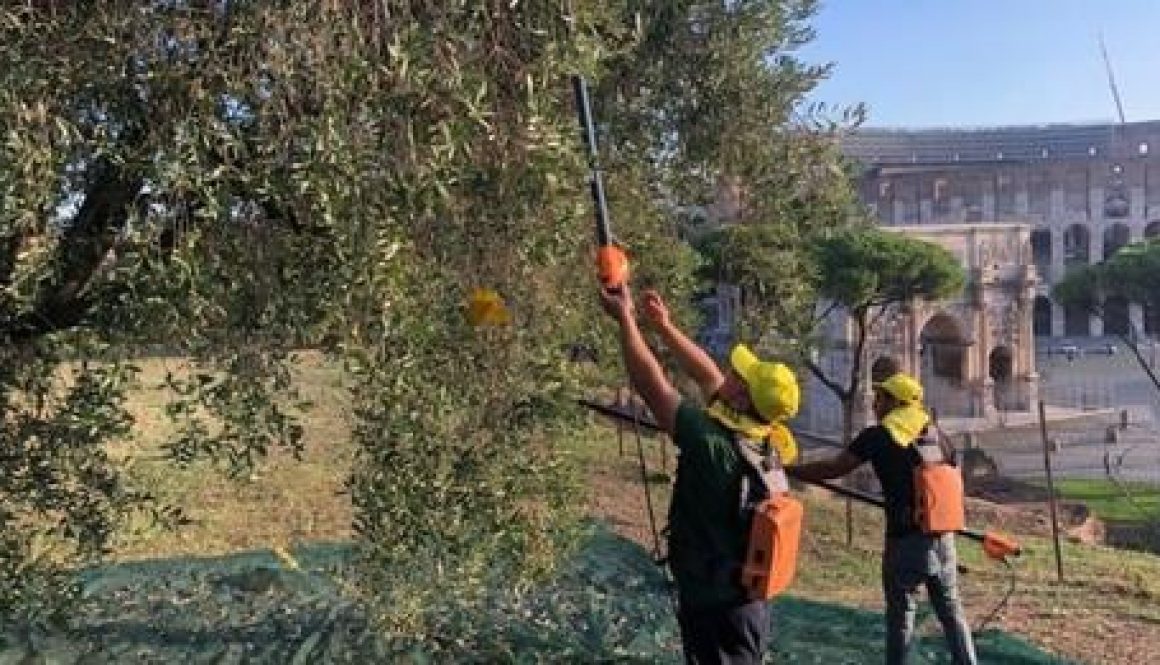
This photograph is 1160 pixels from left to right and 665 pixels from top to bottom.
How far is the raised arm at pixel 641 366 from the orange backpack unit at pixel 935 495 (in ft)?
9.66

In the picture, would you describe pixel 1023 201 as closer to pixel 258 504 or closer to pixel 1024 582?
pixel 1024 582

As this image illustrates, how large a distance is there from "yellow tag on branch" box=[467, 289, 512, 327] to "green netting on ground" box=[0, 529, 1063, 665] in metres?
2.47

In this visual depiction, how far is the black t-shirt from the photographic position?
24.8ft

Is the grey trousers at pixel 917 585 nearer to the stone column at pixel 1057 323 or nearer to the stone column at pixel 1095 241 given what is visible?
the stone column at pixel 1057 323

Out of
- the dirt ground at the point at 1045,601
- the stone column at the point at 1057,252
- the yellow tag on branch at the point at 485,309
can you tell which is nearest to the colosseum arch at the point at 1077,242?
the stone column at the point at 1057,252

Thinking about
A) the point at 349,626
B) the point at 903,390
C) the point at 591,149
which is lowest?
the point at 349,626

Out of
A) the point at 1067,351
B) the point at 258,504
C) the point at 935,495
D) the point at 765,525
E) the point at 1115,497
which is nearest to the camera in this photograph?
the point at 765,525

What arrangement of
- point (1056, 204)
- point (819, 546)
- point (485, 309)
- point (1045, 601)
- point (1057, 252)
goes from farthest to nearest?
1. point (1057, 252)
2. point (1056, 204)
3. point (819, 546)
4. point (1045, 601)
5. point (485, 309)

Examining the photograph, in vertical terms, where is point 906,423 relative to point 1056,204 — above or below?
below

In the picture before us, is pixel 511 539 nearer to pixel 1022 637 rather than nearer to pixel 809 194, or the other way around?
pixel 809 194

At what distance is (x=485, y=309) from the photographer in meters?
4.80

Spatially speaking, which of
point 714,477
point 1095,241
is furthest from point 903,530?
point 1095,241

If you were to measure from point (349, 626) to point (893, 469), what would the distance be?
3.25 metres

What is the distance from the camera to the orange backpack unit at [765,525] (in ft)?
15.4
